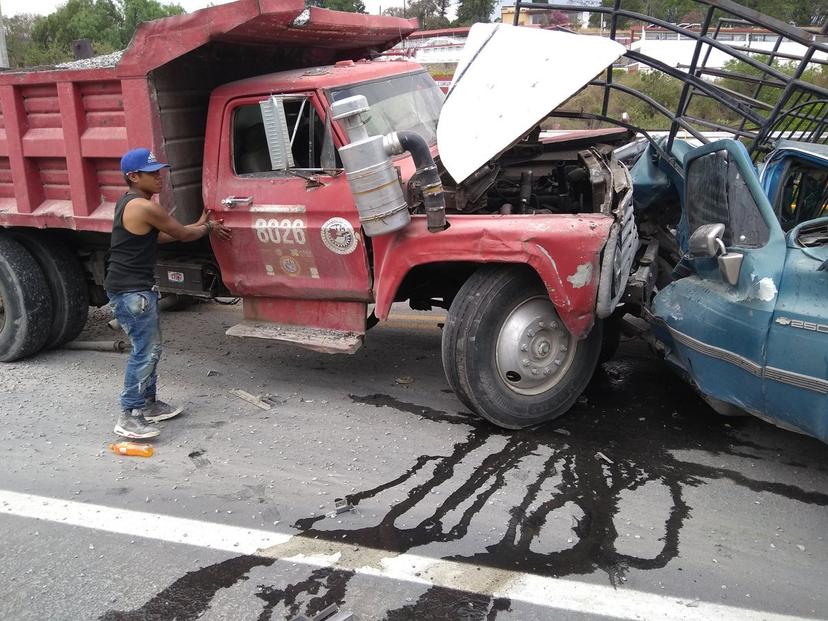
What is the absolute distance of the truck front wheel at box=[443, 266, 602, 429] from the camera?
404cm

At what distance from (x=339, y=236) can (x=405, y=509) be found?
A: 174 centimetres

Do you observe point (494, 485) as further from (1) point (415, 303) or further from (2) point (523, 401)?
(1) point (415, 303)

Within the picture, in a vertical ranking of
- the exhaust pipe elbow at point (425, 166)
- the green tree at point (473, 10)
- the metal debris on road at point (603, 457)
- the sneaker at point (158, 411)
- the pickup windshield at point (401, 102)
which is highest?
the green tree at point (473, 10)

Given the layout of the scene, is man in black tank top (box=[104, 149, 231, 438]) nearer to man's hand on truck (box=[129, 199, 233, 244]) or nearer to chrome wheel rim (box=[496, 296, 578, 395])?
man's hand on truck (box=[129, 199, 233, 244])

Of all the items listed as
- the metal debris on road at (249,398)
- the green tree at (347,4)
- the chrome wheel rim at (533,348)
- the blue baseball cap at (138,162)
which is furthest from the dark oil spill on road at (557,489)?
the green tree at (347,4)

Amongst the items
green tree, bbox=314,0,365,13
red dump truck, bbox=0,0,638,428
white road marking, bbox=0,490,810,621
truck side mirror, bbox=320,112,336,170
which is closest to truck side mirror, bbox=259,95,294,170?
red dump truck, bbox=0,0,638,428

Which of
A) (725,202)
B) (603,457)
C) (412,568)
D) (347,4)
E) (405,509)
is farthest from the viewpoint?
(347,4)

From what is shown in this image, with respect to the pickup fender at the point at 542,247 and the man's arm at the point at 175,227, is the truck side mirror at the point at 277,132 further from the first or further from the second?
the pickup fender at the point at 542,247

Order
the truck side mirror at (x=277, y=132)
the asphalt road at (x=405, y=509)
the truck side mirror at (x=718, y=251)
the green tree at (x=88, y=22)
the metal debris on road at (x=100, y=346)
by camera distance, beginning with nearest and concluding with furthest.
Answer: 1. the asphalt road at (x=405, y=509)
2. the truck side mirror at (x=718, y=251)
3. the truck side mirror at (x=277, y=132)
4. the metal debris on road at (x=100, y=346)
5. the green tree at (x=88, y=22)

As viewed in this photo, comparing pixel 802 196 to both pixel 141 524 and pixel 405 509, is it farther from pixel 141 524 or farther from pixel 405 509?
pixel 141 524

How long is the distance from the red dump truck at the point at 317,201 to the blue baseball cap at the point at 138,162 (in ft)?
1.54

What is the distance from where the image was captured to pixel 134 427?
425cm

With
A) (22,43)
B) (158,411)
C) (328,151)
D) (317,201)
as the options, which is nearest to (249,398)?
(158,411)

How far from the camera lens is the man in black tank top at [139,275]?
4.18 m
